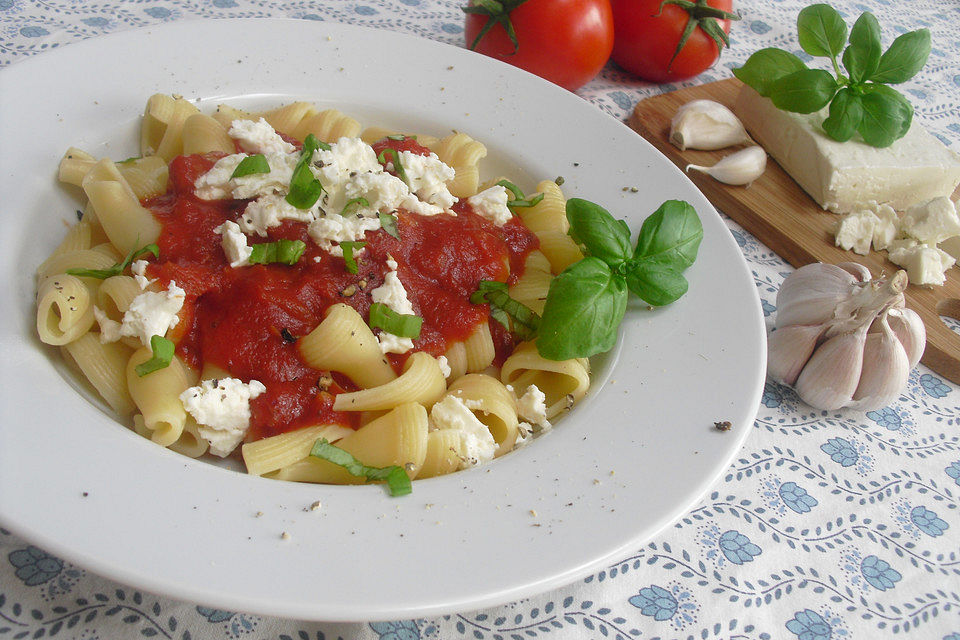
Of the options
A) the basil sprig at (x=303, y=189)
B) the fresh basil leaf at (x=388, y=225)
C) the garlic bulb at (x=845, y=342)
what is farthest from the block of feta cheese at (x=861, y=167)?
the basil sprig at (x=303, y=189)

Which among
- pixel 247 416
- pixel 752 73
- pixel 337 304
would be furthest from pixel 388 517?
pixel 752 73

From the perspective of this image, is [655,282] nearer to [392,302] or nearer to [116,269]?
[392,302]

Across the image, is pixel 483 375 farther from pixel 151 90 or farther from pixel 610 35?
pixel 610 35

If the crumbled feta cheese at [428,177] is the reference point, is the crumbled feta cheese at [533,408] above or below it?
below

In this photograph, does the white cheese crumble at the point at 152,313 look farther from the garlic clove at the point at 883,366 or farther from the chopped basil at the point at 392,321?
the garlic clove at the point at 883,366

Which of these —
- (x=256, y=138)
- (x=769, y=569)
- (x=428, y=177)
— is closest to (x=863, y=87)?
(x=428, y=177)
